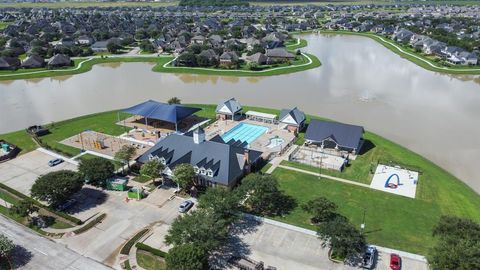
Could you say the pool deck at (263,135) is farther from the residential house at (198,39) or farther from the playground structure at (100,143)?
the residential house at (198,39)

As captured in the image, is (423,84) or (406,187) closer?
(406,187)

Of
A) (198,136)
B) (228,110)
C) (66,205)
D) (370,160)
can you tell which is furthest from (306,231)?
(228,110)

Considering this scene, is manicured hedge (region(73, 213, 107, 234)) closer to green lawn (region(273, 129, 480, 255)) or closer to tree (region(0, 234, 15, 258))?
tree (region(0, 234, 15, 258))

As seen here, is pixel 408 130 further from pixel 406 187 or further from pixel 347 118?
pixel 406 187

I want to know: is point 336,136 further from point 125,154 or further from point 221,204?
point 125,154

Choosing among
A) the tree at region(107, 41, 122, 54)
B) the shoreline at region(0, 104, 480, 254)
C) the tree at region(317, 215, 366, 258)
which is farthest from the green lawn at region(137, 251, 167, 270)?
the tree at region(107, 41, 122, 54)

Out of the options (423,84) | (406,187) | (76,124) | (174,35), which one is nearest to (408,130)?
(406,187)

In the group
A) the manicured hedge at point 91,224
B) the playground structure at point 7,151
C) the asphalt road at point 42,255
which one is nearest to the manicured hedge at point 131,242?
the asphalt road at point 42,255
